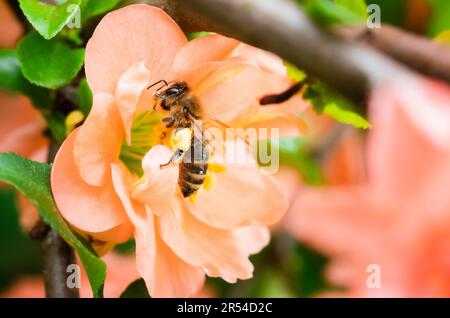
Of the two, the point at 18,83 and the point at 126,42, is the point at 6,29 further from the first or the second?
the point at 126,42

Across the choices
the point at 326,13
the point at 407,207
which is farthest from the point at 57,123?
the point at 407,207

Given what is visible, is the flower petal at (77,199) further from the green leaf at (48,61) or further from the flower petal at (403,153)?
the flower petal at (403,153)

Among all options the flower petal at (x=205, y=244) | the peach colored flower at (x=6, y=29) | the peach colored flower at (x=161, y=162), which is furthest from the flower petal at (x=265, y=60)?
the peach colored flower at (x=6, y=29)

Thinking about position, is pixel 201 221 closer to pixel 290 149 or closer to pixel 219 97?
pixel 219 97

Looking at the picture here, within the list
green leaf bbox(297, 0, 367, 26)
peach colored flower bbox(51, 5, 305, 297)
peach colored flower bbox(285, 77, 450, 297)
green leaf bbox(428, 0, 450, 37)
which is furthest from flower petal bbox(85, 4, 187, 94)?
green leaf bbox(428, 0, 450, 37)

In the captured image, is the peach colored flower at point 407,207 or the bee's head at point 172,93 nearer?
the bee's head at point 172,93

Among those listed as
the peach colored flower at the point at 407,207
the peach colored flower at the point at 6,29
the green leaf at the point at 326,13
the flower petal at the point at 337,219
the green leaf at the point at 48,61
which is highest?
the green leaf at the point at 326,13

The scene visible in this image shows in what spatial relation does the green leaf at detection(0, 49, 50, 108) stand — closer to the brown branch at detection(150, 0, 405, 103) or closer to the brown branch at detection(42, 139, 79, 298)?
the brown branch at detection(42, 139, 79, 298)

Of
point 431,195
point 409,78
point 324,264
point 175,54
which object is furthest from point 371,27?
point 324,264
